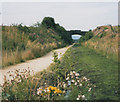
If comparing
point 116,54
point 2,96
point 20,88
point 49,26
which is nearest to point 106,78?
point 20,88

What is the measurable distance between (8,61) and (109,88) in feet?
12.8

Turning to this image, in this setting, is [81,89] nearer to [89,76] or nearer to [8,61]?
[89,76]

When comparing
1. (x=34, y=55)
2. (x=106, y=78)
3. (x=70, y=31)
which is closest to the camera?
(x=106, y=78)

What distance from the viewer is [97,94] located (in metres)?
2.45

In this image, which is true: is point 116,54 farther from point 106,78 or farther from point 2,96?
point 2,96

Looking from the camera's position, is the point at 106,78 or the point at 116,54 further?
the point at 116,54

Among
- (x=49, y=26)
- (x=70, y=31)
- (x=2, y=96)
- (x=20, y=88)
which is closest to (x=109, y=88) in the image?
(x=20, y=88)

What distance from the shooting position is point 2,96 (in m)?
2.30

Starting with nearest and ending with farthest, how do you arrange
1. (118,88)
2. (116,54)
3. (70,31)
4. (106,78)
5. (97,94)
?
(97,94) → (118,88) → (106,78) → (116,54) → (70,31)

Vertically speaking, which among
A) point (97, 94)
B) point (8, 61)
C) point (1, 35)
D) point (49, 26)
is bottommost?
point (97, 94)

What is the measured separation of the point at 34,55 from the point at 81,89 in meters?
5.82

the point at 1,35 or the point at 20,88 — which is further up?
the point at 1,35

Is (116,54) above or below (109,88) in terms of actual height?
above

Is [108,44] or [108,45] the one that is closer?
[108,45]
